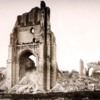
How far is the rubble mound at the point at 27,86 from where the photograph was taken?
2769cm

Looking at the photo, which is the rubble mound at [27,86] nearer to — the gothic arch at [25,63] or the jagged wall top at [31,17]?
the gothic arch at [25,63]

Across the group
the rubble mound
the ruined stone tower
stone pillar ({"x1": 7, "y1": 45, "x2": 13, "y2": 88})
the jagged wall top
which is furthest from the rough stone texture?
stone pillar ({"x1": 7, "y1": 45, "x2": 13, "y2": 88})

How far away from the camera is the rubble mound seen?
90.8ft

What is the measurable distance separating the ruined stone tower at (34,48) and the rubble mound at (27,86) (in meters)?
0.55

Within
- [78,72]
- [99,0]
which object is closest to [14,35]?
[78,72]

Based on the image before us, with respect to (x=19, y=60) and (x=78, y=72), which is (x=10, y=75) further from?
(x=78, y=72)

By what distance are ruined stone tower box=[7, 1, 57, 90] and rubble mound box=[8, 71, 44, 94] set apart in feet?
1.81

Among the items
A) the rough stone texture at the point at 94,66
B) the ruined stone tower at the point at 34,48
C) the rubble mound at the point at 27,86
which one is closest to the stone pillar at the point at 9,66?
the ruined stone tower at the point at 34,48

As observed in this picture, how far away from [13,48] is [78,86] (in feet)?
24.1

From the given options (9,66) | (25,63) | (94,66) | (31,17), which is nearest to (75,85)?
(25,63)

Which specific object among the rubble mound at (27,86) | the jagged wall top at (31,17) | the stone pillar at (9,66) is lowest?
the rubble mound at (27,86)

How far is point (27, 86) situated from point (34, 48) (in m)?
3.60

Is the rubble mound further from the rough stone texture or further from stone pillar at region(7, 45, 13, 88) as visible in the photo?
the rough stone texture

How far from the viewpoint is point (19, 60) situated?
3102cm
